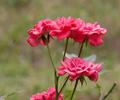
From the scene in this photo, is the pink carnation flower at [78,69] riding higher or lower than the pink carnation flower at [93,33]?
lower

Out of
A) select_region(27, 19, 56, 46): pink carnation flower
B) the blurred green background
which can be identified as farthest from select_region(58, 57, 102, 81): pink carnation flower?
the blurred green background

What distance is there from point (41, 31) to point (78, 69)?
0.16 metres

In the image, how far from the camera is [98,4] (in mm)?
5574

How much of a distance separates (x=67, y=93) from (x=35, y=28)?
10.1 inches

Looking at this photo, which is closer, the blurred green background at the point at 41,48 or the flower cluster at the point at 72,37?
the flower cluster at the point at 72,37

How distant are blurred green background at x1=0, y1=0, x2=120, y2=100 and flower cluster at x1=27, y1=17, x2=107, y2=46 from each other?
95.4 inches

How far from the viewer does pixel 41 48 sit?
197 inches

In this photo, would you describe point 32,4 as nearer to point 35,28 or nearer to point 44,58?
point 44,58

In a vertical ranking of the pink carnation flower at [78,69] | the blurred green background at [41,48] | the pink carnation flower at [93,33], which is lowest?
the blurred green background at [41,48]

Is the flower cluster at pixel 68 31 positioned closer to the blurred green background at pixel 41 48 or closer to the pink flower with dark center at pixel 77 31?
the pink flower with dark center at pixel 77 31

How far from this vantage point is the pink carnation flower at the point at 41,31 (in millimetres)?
1497

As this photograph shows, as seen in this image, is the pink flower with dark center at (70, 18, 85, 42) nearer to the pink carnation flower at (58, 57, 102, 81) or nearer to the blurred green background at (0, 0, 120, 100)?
the pink carnation flower at (58, 57, 102, 81)

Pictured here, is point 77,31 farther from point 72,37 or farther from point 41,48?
point 41,48

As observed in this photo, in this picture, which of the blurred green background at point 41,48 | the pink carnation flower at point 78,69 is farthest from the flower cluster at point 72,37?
the blurred green background at point 41,48
